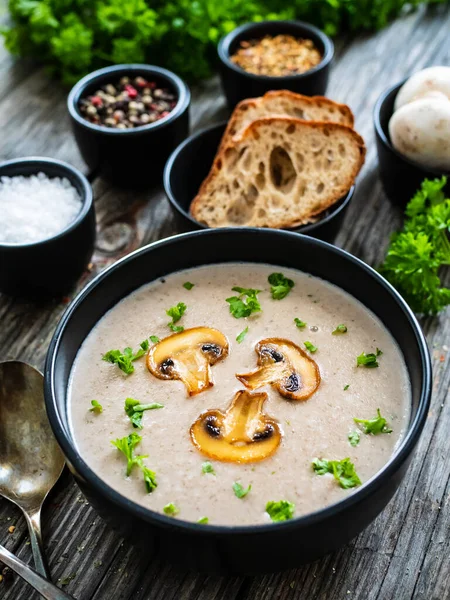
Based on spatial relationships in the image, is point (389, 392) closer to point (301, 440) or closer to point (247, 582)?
point (301, 440)

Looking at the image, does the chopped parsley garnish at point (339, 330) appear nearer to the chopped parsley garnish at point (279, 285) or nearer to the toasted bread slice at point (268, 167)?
the chopped parsley garnish at point (279, 285)

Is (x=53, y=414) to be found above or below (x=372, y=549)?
above

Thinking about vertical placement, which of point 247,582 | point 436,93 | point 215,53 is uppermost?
point 436,93

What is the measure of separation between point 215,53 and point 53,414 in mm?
2463

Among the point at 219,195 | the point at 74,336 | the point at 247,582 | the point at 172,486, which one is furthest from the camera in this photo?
the point at 219,195

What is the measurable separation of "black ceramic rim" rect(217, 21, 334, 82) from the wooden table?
325 mm

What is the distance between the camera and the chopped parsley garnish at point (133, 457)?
1.75 meters

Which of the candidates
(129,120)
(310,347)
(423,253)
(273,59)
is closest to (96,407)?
(310,347)

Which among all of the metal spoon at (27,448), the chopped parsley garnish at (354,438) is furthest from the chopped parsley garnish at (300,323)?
the metal spoon at (27,448)

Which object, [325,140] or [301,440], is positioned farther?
[325,140]

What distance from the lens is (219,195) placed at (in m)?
2.72

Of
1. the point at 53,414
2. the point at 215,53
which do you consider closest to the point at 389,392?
the point at 53,414

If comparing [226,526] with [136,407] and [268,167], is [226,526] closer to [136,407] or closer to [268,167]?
[136,407]

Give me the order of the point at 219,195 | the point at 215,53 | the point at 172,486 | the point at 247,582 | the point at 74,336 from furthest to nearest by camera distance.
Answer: the point at 215,53 < the point at 219,195 < the point at 74,336 < the point at 247,582 < the point at 172,486
